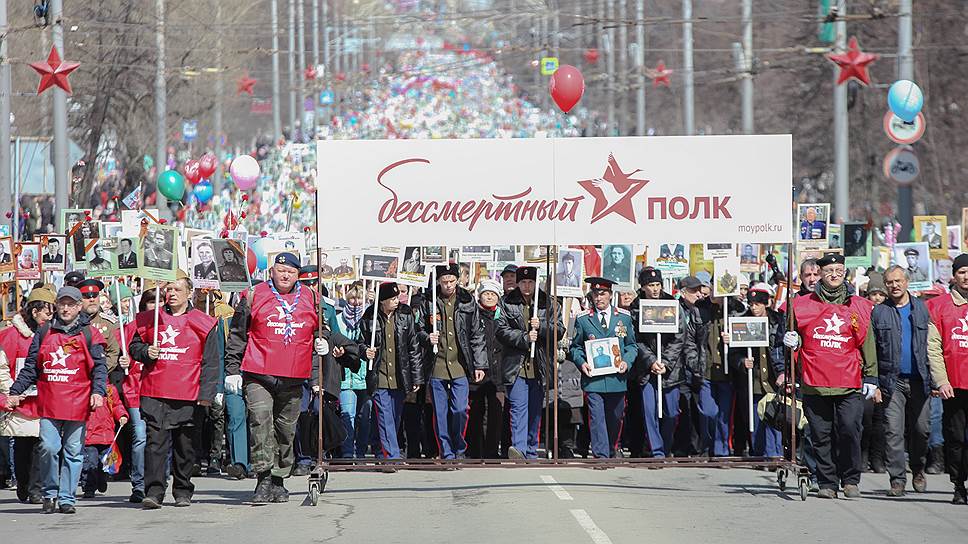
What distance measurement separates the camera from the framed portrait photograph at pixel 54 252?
65.7ft

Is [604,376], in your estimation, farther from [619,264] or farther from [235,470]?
[235,470]

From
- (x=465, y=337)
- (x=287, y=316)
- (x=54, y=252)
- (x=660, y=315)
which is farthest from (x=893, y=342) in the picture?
(x=54, y=252)

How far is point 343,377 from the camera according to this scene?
16344 mm

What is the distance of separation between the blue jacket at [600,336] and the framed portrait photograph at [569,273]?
31 centimetres

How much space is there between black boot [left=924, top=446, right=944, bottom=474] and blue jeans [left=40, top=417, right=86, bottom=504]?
801cm

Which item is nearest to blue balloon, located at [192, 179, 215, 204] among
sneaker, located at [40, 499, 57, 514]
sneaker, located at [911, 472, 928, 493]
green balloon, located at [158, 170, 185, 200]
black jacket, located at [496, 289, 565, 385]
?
green balloon, located at [158, 170, 185, 200]

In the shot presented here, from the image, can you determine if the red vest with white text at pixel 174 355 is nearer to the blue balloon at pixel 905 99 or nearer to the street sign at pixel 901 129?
the blue balloon at pixel 905 99

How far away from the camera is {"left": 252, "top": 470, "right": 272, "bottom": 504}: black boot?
14016 millimetres

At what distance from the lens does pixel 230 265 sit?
52.3 feet

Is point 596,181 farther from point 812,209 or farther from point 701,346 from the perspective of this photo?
point 812,209

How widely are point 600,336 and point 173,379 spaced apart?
467 cm

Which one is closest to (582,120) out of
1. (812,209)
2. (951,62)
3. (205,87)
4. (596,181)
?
(205,87)

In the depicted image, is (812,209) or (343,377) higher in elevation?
(812,209)

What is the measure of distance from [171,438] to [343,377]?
Result: 8.67 feet
